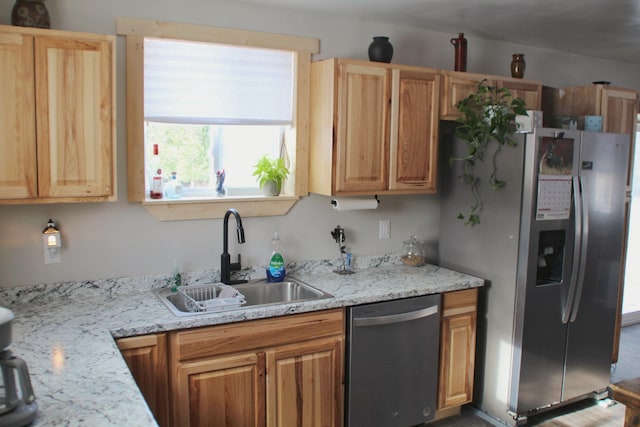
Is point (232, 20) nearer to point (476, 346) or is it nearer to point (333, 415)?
point (333, 415)

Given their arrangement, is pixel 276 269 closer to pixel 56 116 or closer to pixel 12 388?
pixel 56 116

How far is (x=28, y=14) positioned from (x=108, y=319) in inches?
51.6

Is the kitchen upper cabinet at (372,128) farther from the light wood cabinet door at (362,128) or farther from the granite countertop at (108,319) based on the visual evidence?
the granite countertop at (108,319)

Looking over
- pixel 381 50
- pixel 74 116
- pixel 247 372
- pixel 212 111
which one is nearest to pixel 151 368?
pixel 247 372

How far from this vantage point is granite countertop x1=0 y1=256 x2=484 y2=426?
5.09ft

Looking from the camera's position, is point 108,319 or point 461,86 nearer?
point 108,319

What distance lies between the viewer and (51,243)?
2.55 m

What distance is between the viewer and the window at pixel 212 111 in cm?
272

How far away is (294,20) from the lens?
10.0 ft

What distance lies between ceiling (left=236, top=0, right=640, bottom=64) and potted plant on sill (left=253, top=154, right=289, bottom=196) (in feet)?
2.75

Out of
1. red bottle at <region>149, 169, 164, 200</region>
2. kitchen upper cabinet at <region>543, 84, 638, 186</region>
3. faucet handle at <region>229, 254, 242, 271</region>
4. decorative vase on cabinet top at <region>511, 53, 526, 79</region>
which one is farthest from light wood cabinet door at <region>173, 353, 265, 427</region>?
kitchen upper cabinet at <region>543, 84, 638, 186</region>

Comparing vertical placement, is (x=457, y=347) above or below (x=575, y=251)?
below

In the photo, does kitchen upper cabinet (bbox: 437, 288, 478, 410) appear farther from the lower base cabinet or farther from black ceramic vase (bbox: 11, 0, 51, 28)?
black ceramic vase (bbox: 11, 0, 51, 28)

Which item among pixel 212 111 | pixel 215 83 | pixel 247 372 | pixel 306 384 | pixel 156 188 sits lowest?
pixel 306 384
